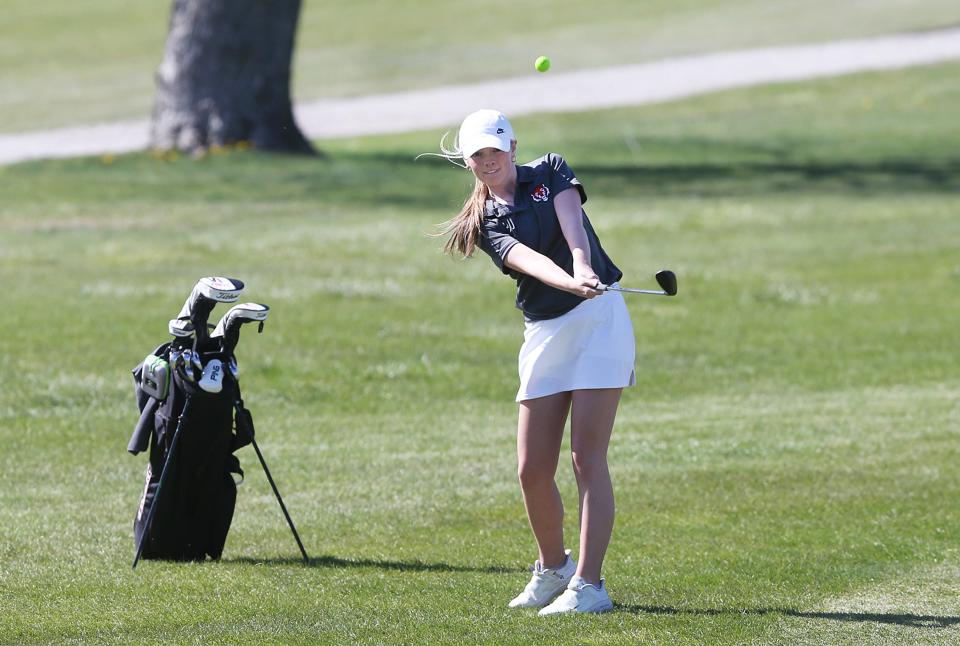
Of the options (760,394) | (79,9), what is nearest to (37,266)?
(760,394)

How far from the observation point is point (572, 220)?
21.4 feet

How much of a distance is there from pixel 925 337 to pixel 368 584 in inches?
375

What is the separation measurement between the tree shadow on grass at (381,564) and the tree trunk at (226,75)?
17.8m

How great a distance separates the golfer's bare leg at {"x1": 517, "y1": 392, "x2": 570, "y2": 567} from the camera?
6727 millimetres

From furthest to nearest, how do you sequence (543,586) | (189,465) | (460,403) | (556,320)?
(460,403) < (189,465) < (543,586) < (556,320)

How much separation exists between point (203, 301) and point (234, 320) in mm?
157

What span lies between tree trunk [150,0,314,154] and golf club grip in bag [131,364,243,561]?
57.8ft

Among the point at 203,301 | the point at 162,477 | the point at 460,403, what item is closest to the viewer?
the point at 203,301

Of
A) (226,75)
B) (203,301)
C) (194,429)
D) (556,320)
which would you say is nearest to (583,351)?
(556,320)

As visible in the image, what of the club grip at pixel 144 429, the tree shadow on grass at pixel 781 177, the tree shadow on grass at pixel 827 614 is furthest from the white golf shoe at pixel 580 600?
the tree shadow on grass at pixel 781 177

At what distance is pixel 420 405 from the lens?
41.3 feet

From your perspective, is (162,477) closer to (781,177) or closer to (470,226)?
(470,226)

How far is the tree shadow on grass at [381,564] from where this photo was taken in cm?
760

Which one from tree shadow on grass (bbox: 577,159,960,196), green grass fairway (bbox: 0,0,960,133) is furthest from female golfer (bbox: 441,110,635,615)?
green grass fairway (bbox: 0,0,960,133)
